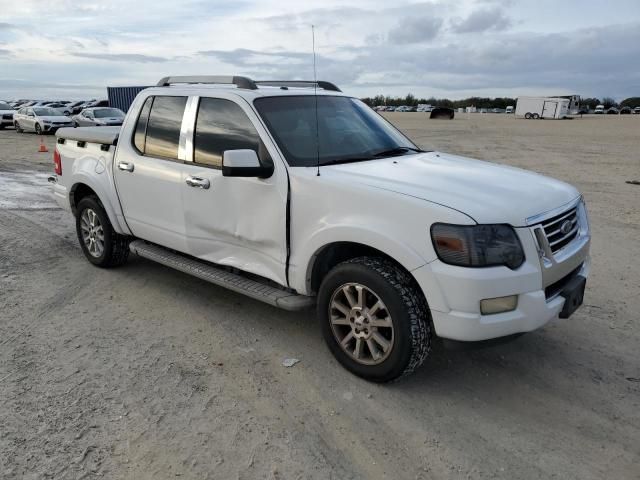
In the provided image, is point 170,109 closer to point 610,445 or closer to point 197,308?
point 197,308

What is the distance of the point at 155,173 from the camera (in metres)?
4.70

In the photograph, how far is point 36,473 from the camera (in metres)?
2.69

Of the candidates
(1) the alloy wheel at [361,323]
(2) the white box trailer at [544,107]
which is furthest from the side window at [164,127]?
(2) the white box trailer at [544,107]

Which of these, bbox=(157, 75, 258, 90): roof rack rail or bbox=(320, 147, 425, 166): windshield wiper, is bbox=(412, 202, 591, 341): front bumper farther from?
bbox=(157, 75, 258, 90): roof rack rail

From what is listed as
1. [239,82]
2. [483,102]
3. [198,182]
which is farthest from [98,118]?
[483,102]

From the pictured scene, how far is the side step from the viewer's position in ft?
12.5

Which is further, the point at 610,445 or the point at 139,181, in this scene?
the point at 139,181

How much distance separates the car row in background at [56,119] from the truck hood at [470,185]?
22302 mm

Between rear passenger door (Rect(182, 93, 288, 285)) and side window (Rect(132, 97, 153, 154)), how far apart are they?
703 millimetres

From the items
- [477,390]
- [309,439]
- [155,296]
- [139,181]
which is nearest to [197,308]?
[155,296]

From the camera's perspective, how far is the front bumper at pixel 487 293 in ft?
9.73

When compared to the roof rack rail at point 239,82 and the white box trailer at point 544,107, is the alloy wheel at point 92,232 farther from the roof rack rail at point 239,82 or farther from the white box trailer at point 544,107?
the white box trailer at point 544,107

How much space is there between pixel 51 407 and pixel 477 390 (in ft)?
8.74

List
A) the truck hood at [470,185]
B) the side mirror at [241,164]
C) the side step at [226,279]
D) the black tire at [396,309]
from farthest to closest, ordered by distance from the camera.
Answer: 1. the side step at [226,279]
2. the side mirror at [241,164]
3. the black tire at [396,309]
4. the truck hood at [470,185]
